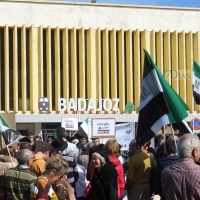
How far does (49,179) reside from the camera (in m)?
7.01

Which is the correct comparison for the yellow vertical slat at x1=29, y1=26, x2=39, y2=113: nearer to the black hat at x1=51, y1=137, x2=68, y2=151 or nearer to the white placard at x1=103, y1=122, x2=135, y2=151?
the white placard at x1=103, y1=122, x2=135, y2=151

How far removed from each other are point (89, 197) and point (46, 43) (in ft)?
101

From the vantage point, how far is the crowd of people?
18.8 feet

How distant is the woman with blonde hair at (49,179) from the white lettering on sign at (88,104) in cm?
3175

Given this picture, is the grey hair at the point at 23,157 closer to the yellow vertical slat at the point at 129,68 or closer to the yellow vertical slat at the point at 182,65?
the yellow vertical slat at the point at 129,68

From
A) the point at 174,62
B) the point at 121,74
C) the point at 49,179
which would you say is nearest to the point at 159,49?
the point at 174,62

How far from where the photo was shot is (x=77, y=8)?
40125mm

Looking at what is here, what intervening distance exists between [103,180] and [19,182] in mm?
1662

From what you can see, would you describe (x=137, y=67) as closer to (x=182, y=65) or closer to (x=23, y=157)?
(x=182, y=65)

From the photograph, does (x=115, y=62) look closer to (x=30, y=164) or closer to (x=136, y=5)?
(x=136, y=5)

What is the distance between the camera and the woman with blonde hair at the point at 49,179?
688cm

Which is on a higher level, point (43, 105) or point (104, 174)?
point (43, 105)

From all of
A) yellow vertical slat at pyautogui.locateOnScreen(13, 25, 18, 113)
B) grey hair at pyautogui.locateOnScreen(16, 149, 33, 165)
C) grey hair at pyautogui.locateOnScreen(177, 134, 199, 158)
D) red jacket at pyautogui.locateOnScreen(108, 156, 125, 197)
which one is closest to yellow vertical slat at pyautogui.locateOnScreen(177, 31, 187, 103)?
yellow vertical slat at pyautogui.locateOnScreen(13, 25, 18, 113)

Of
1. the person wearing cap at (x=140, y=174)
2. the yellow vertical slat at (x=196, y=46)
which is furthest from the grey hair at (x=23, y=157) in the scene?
the yellow vertical slat at (x=196, y=46)
